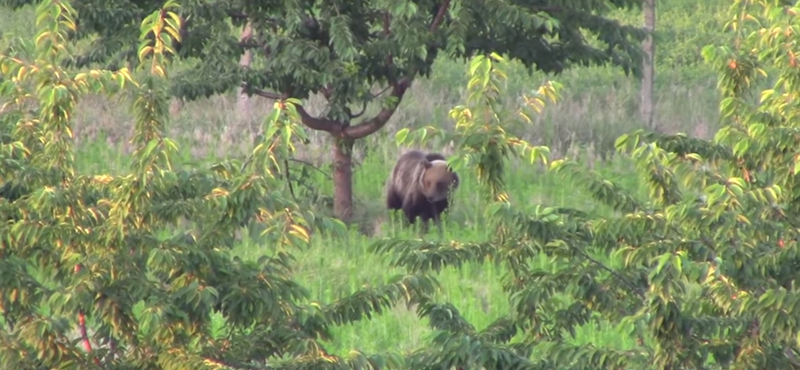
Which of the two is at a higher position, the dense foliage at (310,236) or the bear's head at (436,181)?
the dense foliage at (310,236)

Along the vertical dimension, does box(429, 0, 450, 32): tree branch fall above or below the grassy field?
above

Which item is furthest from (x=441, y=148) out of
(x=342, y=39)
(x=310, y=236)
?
(x=310, y=236)

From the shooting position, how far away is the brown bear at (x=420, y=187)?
1492 centimetres

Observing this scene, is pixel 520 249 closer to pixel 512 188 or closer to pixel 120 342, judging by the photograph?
pixel 120 342

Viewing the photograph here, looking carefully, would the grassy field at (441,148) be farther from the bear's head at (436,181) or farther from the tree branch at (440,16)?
the tree branch at (440,16)

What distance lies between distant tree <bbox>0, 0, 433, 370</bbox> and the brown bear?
920 centimetres

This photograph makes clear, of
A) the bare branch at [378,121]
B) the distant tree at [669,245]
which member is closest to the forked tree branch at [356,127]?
the bare branch at [378,121]

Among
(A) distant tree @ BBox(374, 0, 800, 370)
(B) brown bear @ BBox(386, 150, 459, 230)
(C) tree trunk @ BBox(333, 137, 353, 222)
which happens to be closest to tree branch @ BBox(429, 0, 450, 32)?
(C) tree trunk @ BBox(333, 137, 353, 222)

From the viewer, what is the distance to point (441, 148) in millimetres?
9984

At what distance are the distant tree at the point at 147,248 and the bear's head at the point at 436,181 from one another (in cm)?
929

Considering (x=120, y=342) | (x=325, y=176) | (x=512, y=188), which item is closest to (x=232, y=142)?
(x=325, y=176)

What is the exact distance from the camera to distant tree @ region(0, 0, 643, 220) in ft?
41.8

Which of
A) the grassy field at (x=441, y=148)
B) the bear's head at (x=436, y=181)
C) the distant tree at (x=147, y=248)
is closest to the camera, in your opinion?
the distant tree at (x=147, y=248)

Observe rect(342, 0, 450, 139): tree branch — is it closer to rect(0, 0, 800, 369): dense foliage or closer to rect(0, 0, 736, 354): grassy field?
rect(0, 0, 736, 354): grassy field
